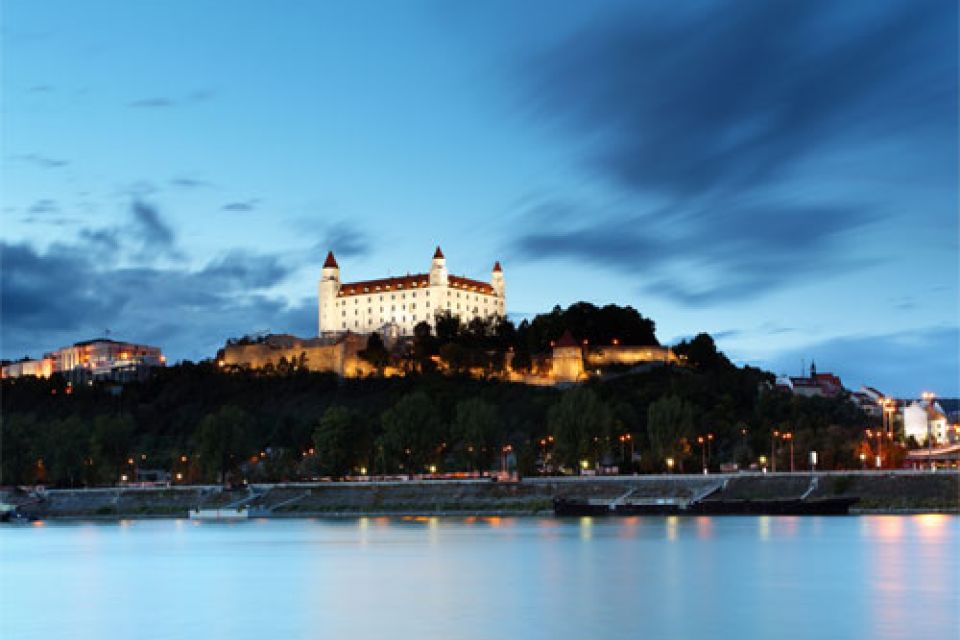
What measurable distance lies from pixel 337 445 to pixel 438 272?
48.4 meters

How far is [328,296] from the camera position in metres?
132

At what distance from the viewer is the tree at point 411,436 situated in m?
78.1

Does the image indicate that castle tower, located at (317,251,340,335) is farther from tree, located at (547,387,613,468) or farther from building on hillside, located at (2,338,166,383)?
tree, located at (547,387,613,468)

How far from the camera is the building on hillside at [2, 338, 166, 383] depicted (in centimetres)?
13450

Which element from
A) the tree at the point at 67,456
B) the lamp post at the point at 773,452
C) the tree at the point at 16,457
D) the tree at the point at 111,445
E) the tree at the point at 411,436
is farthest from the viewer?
the tree at the point at 16,457

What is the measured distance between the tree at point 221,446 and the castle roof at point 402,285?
42992mm

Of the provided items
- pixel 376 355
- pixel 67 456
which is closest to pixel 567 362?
pixel 376 355

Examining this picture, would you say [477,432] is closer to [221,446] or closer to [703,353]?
[221,446]

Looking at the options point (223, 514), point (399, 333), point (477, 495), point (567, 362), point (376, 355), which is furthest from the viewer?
point (399, 333)

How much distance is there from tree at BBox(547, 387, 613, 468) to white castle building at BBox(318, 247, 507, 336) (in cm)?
4987

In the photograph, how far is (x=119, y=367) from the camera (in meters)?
135

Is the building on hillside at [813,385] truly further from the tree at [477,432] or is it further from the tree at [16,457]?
the tree at [16,457]

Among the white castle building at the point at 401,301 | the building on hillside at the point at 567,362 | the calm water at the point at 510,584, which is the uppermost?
the white castle building at the point at 401,301

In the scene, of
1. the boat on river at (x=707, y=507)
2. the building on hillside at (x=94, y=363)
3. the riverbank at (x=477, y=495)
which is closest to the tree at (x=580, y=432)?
the riverbank at (x=477, y=495)
